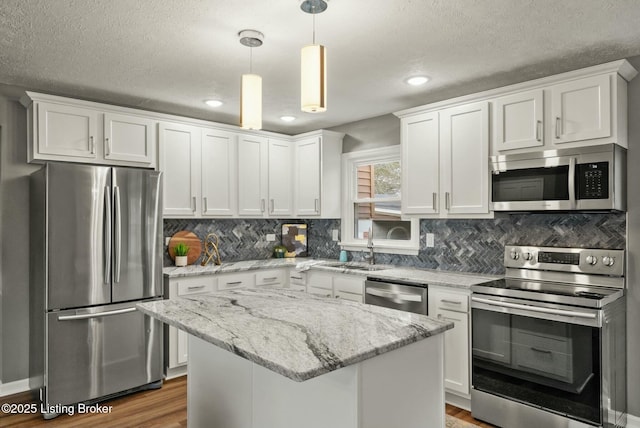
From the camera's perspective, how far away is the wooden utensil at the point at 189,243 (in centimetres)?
428

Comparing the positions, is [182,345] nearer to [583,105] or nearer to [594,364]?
[594,364]

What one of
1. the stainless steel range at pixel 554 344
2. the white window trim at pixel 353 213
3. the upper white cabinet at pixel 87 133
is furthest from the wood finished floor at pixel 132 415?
the upper white cabinet at pixel 87 133

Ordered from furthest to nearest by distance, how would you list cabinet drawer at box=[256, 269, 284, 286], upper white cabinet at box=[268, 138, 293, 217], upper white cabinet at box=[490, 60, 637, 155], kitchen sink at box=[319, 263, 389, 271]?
upper white cabinet at box=[268, 138, 293, 217], cabinet drawer at box=[256, 269, 284, 286], kitchen sink at box=[319, 263, 389, 271], upper white cabinet at box=[490, 60, 637, 155]

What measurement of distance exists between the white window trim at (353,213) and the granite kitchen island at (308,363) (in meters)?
2.02

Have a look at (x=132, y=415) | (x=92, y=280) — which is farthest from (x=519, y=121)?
(x=132, y=415)

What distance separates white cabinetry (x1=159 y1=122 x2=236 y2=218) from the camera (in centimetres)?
396

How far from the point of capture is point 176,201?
4.00m

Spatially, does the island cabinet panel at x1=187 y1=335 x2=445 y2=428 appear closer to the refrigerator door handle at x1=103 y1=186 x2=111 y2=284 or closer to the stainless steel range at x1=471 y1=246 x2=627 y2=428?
the stainless steel range at x1=471 y1=246 x2=627 y2=428

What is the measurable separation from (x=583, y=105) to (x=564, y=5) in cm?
85

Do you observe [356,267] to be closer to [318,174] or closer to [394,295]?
[394,295]

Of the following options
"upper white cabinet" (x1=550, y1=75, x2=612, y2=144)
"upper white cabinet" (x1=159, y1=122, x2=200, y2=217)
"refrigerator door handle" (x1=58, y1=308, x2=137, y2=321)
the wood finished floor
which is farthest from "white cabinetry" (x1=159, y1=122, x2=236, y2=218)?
"upper white cabinet" (x1=550, y1=75, x2=612, y2=144)

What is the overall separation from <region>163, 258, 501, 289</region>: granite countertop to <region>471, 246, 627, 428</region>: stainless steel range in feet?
0.87

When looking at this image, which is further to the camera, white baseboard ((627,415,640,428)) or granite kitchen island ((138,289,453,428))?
white baseboard ((627,415,640,428))

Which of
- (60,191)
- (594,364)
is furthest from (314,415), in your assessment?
(60,191)
